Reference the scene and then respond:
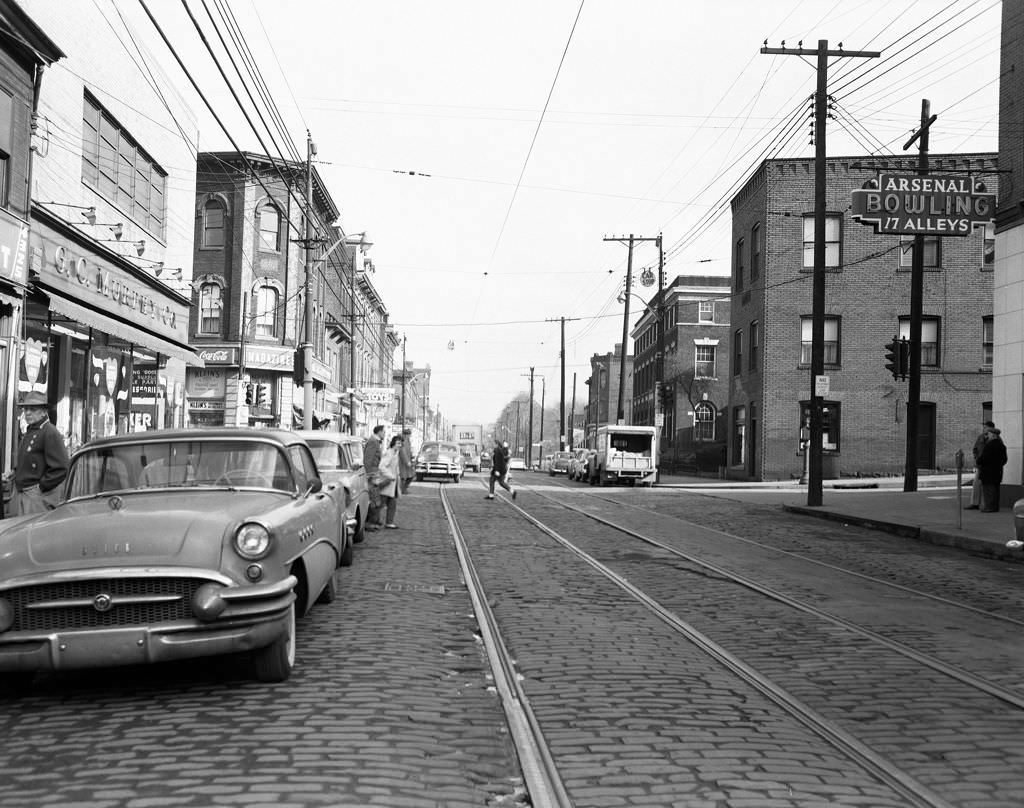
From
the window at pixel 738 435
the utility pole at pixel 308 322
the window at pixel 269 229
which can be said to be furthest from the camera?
the window at pixel 269 229

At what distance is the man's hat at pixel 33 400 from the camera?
14890mm

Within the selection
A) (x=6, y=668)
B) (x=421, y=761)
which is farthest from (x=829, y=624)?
(x=6, y=668)

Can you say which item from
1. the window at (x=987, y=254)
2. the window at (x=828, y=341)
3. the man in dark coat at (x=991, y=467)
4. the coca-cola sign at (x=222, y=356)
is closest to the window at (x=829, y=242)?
the window at (x=828, y=341)

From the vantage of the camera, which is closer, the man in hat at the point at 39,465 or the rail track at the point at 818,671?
the rail track at the point at 818,671

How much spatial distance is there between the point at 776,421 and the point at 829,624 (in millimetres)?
29808

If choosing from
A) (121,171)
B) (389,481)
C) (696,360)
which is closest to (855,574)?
(389,481)

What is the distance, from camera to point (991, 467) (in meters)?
18.6

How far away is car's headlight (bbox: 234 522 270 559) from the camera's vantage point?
17.4 feet

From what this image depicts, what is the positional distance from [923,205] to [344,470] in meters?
13.7

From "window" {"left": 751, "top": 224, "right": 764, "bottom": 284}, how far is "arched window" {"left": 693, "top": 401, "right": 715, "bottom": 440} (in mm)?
17782

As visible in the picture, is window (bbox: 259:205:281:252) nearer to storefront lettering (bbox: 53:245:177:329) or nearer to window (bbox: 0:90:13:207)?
storefront lettering (bbox: 53:245:177:329)

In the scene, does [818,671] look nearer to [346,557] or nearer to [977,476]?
[346,557]

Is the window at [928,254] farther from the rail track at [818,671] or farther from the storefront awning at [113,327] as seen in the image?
the rail track at [818,671]

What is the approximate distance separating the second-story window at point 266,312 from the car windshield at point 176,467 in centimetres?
3594
